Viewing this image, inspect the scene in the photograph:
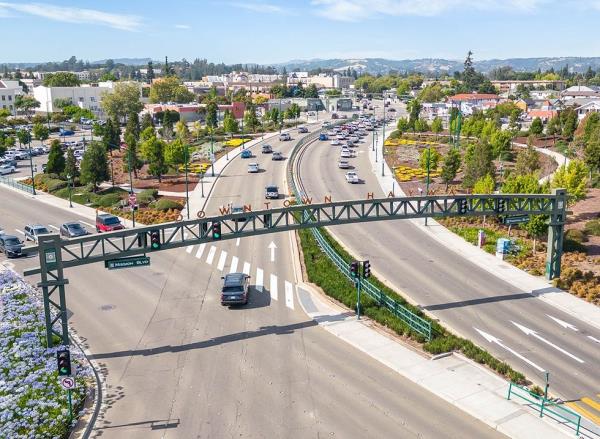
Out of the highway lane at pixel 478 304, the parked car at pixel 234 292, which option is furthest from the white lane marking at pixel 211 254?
the highway lane at pixel 478 304

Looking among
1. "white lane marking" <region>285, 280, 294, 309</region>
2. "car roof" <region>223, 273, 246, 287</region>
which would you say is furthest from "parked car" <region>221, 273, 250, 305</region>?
"white lane marking" <region>285, 280, 294, 309</region>

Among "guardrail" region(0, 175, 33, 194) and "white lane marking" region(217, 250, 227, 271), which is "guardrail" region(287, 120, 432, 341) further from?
"guardrail" region(0, 175, 33, 194)

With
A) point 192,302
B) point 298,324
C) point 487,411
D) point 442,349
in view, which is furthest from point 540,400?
point 192,302

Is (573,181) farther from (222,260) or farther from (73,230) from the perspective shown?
(73,230)

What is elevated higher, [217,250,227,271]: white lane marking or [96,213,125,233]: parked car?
[96,213,125,233]: parked car

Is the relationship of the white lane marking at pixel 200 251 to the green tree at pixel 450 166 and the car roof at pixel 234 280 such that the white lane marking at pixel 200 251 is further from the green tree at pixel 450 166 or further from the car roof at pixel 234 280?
the green tree at pixel 450 166

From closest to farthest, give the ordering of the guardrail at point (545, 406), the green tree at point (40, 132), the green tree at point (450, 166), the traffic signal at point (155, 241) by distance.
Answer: the guardrail at point (545, 406) < the traffic signal at point (155, 241) < the green tree at point (450, 166) < the green tree at point (40, 132)
